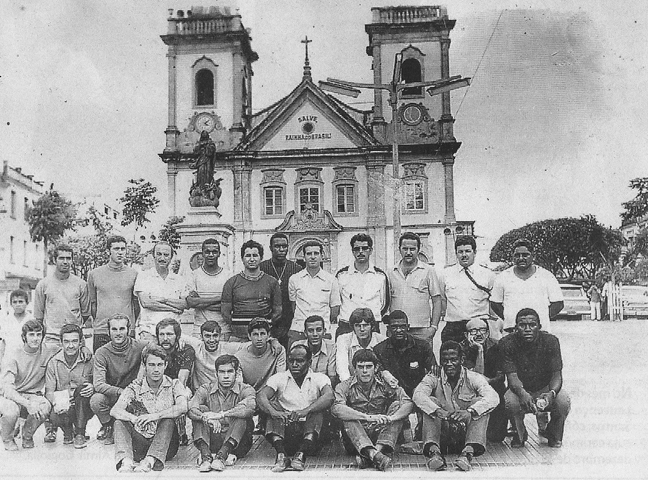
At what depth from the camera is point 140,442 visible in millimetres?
3867

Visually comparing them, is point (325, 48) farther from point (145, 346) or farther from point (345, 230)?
point (145, 346)

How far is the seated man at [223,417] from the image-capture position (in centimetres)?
381

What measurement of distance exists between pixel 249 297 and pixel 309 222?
4.81 metres

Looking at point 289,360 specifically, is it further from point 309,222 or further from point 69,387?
point 309,222

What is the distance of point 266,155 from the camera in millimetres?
10086

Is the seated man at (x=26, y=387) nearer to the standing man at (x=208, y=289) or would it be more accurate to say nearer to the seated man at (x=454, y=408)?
the standing man at (x=208, y=289)

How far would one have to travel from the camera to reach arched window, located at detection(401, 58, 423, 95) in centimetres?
897

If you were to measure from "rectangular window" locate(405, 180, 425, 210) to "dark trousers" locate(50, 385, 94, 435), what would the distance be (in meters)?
5.98

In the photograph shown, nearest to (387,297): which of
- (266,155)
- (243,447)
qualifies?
(243,447)

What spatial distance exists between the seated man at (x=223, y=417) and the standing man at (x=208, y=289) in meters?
0.69

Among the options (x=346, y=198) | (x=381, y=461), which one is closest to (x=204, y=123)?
(x=346, y=198)

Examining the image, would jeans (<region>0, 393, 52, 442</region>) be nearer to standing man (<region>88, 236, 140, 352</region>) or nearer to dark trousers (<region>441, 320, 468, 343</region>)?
standing man (<region>88, 236, 140, 352</region>)

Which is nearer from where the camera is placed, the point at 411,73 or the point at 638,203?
the point at 638,203

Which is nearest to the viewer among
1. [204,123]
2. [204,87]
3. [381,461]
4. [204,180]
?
[381,461]
